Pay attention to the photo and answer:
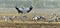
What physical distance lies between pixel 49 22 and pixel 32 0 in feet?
0.92

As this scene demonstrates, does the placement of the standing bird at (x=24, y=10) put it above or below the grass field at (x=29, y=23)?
above

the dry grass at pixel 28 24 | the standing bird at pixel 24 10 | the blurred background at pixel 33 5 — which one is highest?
the blurred background at pixel 33 5

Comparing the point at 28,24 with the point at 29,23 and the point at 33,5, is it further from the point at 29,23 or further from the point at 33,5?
the point at 33,5

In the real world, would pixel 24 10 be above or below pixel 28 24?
above

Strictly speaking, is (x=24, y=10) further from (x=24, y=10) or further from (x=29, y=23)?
(x=29, y=23)

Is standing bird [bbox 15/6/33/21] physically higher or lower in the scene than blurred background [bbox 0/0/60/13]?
lower

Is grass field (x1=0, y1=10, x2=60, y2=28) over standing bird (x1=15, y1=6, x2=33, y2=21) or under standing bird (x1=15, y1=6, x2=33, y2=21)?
under

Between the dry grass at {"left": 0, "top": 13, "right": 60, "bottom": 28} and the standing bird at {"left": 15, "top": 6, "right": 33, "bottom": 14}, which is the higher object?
the standing bird at {"left": 15, "top": 6, "right": 33, "bottom": 14}

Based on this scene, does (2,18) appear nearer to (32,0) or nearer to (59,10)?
(32,0)

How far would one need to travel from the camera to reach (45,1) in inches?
87.0

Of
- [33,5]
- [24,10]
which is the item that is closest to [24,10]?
[24,10]

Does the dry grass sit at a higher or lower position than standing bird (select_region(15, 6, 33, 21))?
lower

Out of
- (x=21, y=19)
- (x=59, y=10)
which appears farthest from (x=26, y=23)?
(x=59, y=10)

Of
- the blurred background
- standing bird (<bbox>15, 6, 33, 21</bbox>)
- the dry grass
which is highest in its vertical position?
the blurred background
